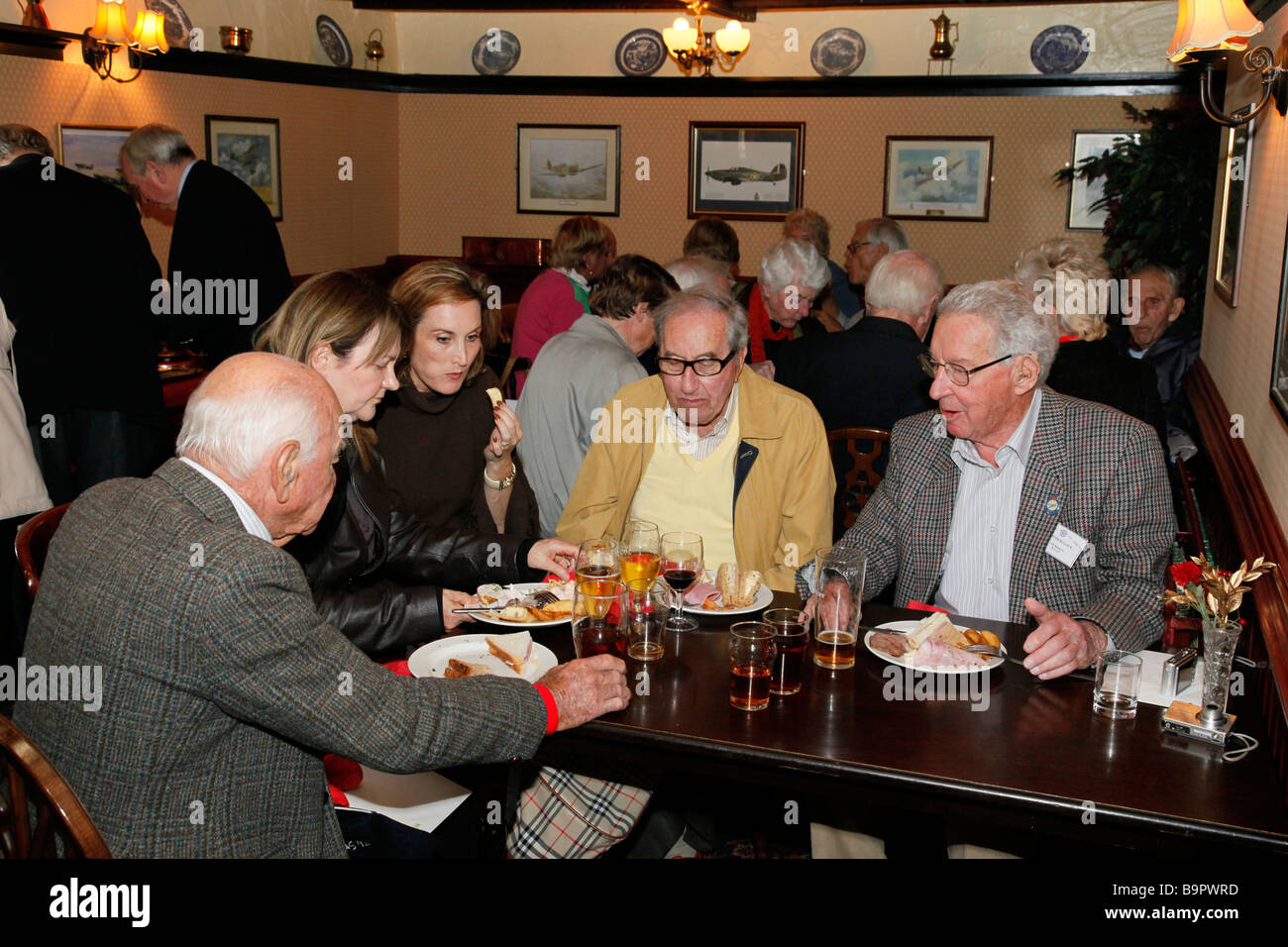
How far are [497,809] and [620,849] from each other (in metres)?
0.43

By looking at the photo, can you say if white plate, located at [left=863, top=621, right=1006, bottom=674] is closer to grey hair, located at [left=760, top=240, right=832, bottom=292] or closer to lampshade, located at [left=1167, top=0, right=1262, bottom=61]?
lampshade, located at [left=1167, top=0, right=1262, bottom=61]

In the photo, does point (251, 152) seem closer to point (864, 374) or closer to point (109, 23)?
point (109, 23)

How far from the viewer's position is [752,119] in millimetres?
9555

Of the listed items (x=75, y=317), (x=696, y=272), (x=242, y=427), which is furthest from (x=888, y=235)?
(x=242, y=427)

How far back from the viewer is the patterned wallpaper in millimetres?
8961

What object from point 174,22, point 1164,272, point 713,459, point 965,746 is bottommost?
point 965,746

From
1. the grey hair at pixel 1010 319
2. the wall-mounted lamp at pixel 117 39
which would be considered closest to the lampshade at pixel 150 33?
the wall-mounted lamp at pixel 117 39

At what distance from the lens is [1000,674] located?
85.4 inches

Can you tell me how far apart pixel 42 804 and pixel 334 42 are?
9035 mm

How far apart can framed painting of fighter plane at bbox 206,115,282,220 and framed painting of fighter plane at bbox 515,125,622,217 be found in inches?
93.1

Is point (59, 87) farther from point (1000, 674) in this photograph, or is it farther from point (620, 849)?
point (1000, 674)

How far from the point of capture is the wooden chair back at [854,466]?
3.48 m
